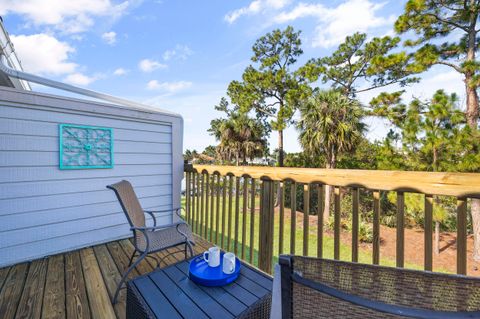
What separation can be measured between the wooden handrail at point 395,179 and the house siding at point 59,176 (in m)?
2.30

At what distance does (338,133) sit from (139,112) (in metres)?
7.81

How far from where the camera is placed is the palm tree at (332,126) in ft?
29.1

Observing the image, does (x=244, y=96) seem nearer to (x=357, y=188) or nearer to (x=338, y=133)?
(x=338, y=133)

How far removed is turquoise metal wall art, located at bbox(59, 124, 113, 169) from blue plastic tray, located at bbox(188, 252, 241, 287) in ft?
7.86

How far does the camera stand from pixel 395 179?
1291 mm

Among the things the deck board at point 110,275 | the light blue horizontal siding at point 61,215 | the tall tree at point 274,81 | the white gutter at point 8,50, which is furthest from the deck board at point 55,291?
the tall tree at point 274,81

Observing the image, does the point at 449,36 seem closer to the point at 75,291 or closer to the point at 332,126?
the point at 332,126

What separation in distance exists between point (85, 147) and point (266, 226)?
8.37 ft

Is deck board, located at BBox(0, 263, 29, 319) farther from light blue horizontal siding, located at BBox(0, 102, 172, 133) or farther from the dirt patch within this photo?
the dirt patch

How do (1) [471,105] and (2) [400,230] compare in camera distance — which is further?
(1) [471,105]

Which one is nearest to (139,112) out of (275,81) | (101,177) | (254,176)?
(101,177)

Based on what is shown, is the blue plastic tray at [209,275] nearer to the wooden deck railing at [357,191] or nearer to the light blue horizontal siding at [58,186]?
the wooden deck railing at [357,191]

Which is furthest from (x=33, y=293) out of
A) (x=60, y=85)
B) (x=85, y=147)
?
(x=60, y=85)

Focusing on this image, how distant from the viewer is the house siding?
2.47m
